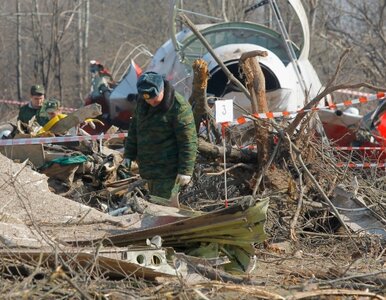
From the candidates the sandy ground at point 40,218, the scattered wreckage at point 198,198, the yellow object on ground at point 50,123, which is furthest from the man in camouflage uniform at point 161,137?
the yellow object on ground at point 50,123

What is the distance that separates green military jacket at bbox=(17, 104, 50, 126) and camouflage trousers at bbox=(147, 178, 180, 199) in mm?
4144

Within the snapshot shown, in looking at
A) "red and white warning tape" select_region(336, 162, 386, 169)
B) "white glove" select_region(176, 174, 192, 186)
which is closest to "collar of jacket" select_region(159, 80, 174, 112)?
"white glove" select_region(176, 174, 192, 186)

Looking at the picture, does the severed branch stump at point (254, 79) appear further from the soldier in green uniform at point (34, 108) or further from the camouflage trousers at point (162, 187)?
the soldier in green uniform at point (34, 108)

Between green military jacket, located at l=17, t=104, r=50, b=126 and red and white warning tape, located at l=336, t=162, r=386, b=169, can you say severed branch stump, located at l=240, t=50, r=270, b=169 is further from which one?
green military jacket, located at l=17, t=104, r=50, b=126

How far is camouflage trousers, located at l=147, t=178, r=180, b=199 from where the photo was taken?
8305mm

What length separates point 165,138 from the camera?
27.1ft

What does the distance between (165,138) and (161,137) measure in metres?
0.04

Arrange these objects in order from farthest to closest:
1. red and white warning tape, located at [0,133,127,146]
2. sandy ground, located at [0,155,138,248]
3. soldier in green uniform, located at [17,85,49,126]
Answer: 1. soldier in green uniform, located at [17,85,49,126]
2. red and white warning tape, located at [0,133,127,146]
3. sandy ground, located at [0,155,138,248]

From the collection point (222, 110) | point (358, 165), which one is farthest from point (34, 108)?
point (358, 165)

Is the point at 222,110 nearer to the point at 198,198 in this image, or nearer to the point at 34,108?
the point at 198,198

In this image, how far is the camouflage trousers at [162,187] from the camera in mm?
8305

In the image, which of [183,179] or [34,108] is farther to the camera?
[34,108]

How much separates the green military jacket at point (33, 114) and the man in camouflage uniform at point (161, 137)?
12.8ft

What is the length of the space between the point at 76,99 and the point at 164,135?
60.3 ft
